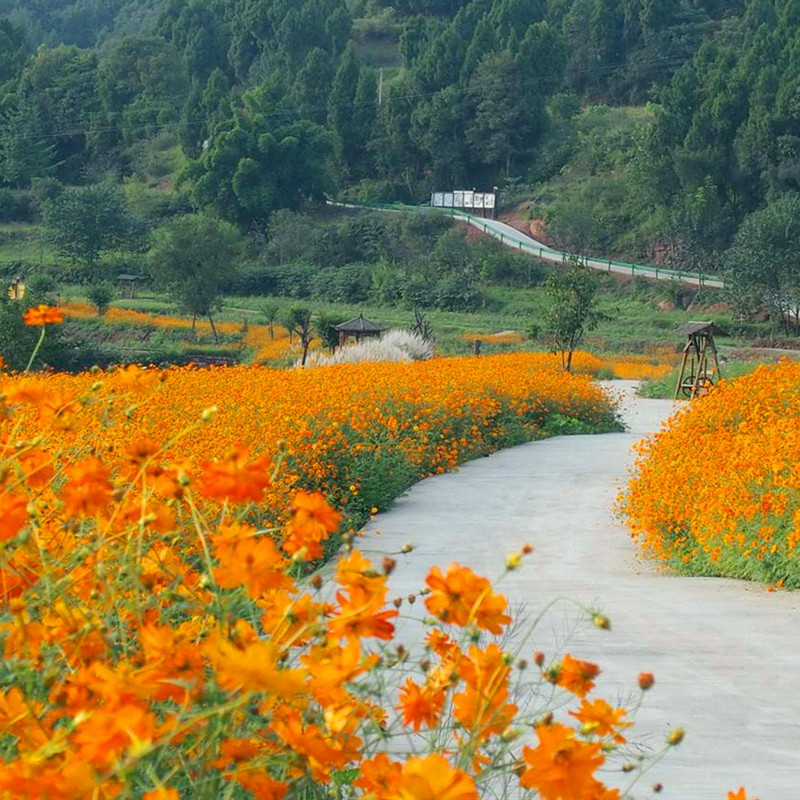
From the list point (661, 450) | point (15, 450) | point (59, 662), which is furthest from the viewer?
point (661, 450)

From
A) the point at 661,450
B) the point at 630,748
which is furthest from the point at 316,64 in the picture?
the point at 630,748

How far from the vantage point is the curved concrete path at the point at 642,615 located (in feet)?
12.0

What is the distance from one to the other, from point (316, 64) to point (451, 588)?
7051 cm

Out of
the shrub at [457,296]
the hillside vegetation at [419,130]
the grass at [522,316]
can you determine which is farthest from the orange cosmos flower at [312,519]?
the shrub at [457,296]

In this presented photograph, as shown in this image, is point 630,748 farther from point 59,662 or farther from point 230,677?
point 230,677

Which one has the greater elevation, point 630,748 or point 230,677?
point 230,677

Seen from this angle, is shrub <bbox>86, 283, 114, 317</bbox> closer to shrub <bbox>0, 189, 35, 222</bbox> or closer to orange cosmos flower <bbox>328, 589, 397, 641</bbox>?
shrub <bbox>0, 189, 35, 222</bbox>

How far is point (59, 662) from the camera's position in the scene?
2.00m

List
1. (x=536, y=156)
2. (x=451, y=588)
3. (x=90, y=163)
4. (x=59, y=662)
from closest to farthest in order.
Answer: (x=451, y=588), (x=59, y=662), (x=536, y=156), (x=90, y=163)

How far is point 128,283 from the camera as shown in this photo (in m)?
48.0

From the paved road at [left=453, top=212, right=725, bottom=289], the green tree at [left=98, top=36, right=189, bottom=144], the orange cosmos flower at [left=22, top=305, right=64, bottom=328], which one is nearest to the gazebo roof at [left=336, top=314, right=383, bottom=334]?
the paved road at [left=453, top=212, right=725, bottom=289]

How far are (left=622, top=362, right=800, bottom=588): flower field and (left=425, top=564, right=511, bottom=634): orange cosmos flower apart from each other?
4.17m

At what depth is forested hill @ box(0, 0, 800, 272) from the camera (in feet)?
162

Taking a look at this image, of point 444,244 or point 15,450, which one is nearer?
point 15,450
